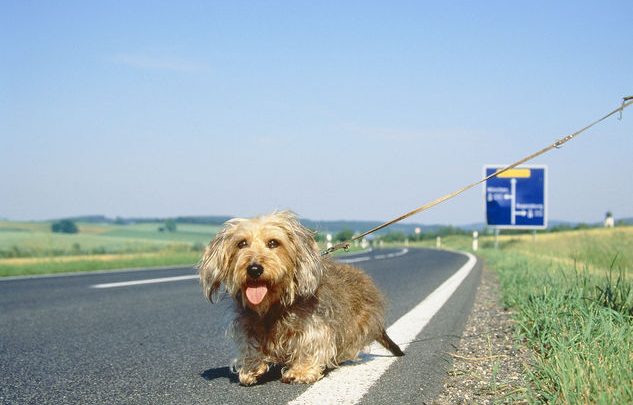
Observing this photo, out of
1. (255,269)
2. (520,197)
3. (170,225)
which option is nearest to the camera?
(255,269)

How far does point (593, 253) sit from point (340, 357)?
703 cm

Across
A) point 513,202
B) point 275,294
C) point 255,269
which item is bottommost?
point 275,294

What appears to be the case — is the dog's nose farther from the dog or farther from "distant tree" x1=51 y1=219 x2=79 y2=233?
"distant tree" x1=51 y1=219 x2=79 y2=233

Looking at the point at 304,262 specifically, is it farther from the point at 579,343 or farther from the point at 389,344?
the point at 579,343

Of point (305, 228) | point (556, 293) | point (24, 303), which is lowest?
point (24, 303)

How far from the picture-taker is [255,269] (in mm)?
3709

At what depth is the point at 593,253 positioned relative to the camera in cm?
1025

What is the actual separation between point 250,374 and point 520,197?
21519 millimetres

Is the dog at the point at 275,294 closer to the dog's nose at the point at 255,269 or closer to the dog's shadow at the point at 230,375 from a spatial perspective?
the dog's nose at the point at 255,269

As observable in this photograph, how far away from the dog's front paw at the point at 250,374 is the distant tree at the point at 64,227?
59.7 metres

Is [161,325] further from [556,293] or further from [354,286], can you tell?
[556,293]

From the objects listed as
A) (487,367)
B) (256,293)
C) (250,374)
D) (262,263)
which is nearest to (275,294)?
(256,293)

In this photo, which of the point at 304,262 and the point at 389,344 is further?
the point at 389,344

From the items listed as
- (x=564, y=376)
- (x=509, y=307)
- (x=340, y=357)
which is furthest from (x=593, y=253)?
(x=564, y=376)
